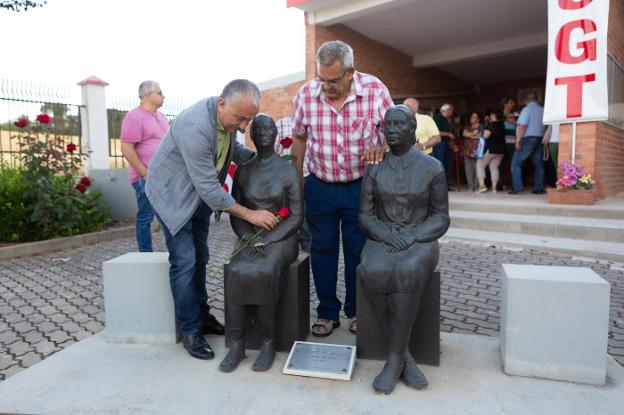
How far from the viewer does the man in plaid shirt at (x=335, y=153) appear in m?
3.03

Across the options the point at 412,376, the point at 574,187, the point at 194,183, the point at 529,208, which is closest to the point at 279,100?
the point at 529,208

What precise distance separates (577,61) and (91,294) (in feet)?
22.3

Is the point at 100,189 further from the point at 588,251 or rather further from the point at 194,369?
the point at 588,251

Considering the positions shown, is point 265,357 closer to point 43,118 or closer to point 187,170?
point 187,170

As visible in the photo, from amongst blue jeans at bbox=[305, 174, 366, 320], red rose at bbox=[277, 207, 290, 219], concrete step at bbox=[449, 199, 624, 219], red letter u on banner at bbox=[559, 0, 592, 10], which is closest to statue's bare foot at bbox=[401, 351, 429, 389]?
blue jeans at bbox=[305, 174, 366, 320]

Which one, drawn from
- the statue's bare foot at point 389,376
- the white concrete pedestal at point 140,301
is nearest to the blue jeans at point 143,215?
the white concrete pedestal at point 140,301

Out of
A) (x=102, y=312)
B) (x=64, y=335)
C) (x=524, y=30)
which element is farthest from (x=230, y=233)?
(x=524, y=30)

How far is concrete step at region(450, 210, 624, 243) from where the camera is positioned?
580 centimetres

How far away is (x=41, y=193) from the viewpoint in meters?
6.57

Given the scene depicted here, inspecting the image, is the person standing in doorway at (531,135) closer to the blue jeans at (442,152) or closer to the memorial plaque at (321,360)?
the blue jeans at (442,152)

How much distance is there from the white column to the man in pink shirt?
4.65 meters

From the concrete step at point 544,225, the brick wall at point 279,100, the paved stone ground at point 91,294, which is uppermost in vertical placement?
the brick wall at point 279,100

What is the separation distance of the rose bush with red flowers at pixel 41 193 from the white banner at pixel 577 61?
6.97m

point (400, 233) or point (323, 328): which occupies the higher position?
point (400, 233)
